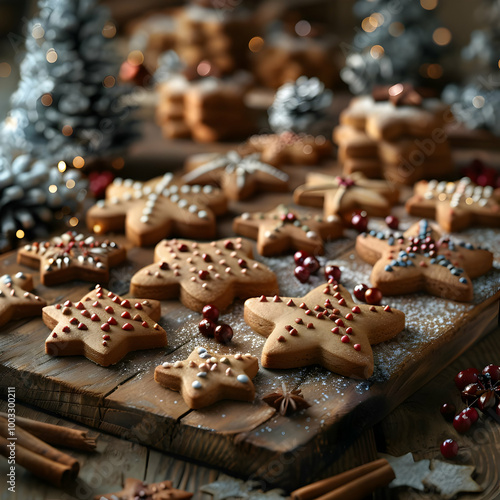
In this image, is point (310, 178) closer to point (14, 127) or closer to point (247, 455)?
point (14, 127)

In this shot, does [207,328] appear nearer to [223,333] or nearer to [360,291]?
[223,333]

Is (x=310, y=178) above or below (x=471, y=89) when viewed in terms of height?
below

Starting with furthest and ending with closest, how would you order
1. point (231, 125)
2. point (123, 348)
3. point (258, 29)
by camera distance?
point (258, 29) < point (231, 125) < point (123, 348)

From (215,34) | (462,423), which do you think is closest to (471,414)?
(462,423)

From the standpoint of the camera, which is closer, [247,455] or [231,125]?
[247,455]

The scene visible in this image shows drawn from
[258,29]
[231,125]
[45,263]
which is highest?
[258,29]

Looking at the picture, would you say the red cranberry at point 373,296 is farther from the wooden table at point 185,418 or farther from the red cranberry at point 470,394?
the red cranberry at point 470,394

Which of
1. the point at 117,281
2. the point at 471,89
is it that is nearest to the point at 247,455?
the point at 117,281

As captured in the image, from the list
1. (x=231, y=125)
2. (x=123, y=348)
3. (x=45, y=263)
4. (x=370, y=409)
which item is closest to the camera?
(x=370, y=409)
